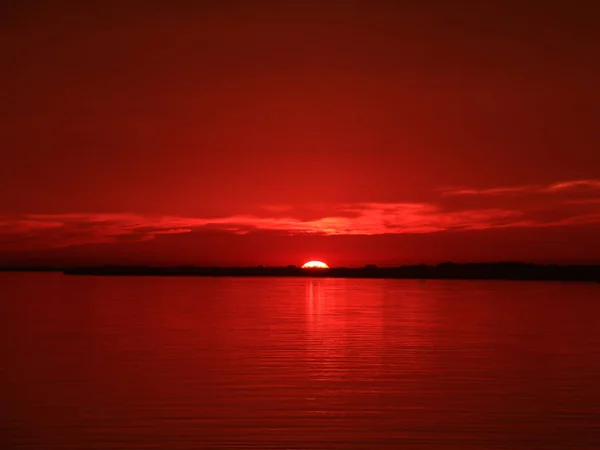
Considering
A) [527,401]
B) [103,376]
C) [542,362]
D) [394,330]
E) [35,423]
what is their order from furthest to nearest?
1. [394,330]
2. [542,362]
3. [103,376]
4. [527,401]
5. [35,423]

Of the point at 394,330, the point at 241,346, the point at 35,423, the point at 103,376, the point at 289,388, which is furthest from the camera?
the point at 394,330

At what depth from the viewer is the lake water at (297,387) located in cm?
1828

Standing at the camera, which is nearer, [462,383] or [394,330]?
[462,383]

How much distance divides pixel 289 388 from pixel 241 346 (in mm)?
11303

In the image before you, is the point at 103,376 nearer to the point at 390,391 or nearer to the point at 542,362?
the point at 390,391

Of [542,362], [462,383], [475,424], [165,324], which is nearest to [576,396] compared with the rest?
[462,383]

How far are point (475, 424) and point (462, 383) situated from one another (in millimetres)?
6092

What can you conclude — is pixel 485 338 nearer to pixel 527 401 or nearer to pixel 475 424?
pixel 527 401

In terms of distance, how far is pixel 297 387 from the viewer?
80.2 feet

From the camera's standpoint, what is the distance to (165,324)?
47.5 metres

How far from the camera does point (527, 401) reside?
22.7 m

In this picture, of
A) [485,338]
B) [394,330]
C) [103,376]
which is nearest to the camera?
[103,376]

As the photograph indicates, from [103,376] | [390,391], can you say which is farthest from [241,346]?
[390,391]

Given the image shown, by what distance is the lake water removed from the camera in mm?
18281
